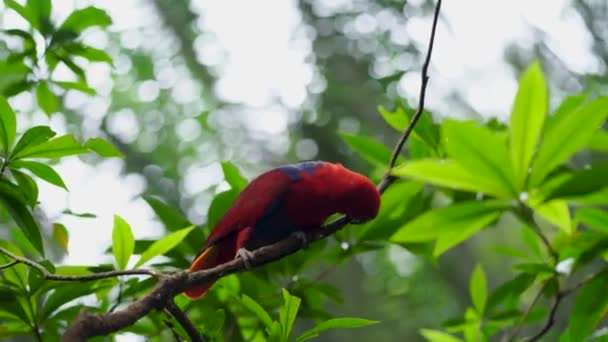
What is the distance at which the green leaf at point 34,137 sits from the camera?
98 cm

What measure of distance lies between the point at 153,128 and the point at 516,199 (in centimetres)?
522

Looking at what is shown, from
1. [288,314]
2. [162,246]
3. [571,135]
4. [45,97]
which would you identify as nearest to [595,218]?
[571,135]

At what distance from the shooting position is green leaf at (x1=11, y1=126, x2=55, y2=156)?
979mm

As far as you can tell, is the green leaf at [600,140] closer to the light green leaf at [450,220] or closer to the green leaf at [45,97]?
the light green leaf at [450,220]

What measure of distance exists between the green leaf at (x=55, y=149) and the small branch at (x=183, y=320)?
355mm

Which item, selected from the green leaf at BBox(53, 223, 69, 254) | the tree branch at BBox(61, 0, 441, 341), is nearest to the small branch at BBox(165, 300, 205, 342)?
the tree branch at BBox(61, 0, 441, 341)

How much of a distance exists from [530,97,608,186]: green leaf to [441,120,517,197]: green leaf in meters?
0.03

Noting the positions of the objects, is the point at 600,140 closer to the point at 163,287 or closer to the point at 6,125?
the point at 163,287

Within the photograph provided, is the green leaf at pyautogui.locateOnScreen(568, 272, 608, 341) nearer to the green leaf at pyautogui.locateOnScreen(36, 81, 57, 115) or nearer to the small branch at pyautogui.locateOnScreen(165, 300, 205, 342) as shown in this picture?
the small branch at pyautogui.locateOnScreen(165, 300, 205, 342)

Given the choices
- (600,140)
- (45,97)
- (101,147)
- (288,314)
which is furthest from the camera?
(45,97)

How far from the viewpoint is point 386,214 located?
49.3 inches

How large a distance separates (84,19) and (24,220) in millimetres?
Answer: 475

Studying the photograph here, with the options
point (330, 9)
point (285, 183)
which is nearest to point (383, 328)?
point (330, 9)

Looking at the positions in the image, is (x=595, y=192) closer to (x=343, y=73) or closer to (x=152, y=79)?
(x=343, y=73)
